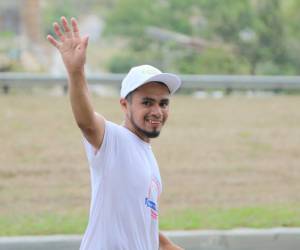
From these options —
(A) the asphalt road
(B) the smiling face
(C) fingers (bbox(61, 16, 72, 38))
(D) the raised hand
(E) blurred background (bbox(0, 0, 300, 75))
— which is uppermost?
(E) blurred background (bbox(0, 0, 300, 75))

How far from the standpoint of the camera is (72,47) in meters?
3.38

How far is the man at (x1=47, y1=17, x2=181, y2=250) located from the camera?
3.40 metres

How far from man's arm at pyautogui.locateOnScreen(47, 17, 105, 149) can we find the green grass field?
339 cm

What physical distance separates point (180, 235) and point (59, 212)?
1.62m

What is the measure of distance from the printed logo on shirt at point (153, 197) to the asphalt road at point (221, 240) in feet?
9.65

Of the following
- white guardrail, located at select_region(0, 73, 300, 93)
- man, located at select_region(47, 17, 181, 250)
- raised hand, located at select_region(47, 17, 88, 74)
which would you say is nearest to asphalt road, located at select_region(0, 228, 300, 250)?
man, located at select_region(47, 17, 181, 250)

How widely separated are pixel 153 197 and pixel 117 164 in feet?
0.80

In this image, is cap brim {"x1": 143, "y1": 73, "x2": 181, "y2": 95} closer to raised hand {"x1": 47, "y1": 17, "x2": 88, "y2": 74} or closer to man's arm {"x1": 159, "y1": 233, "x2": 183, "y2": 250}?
raised hand {"x1": 47, "y1": 17, "x2": 88, "y2": 74}

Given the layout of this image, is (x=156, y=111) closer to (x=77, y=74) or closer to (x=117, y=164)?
(x=117, y=164)

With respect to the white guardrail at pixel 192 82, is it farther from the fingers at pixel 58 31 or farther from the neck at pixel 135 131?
the fingers at pixel 58 31

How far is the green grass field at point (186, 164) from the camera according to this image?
293 inches

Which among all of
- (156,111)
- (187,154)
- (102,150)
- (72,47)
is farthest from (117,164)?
(187,154)

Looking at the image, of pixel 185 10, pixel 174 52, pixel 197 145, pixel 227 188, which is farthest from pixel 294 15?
pixel 227 188

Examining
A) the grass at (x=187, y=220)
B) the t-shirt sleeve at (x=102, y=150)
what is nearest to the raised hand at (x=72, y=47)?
the t-shirt sleeve at (x=102, y=150)
